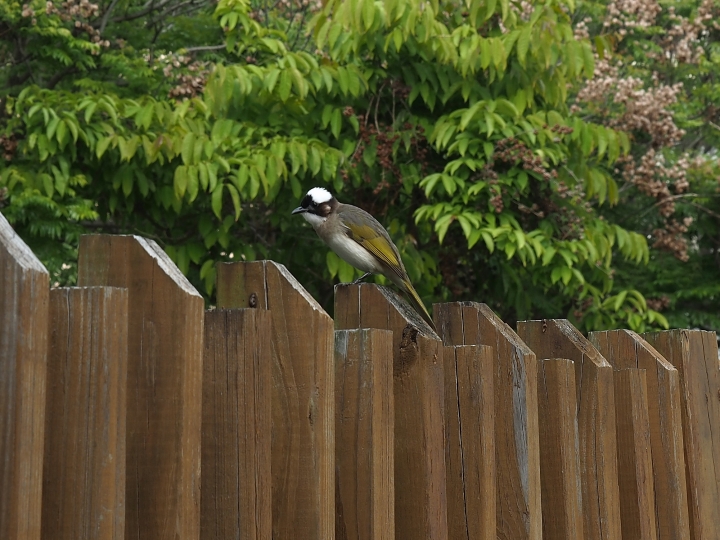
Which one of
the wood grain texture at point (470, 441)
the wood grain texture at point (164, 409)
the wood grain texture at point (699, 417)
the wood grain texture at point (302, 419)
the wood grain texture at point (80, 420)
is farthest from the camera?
the wood grain texture at point (699, 417)

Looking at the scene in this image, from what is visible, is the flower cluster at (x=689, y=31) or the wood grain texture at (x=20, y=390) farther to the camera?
the flower cluster at (x=689, y=31)

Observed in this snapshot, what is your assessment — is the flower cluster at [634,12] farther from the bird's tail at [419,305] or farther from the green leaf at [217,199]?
the bird's tail at [419,305]

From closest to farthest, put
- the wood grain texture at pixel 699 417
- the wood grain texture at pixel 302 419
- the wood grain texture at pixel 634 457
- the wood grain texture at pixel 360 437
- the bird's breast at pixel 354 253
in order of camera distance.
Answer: the wood grain texture at pixel 302 419, the wood grain texture at pixel 360 437, the wood grain texture at pixel 634 457, the wood grain texture at pixel 699 417, the bird's breast at pixel 354 253

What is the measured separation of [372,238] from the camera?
5082mm

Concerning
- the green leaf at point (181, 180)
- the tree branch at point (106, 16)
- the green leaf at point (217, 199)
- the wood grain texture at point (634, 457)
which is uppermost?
the tree branch at point (106, 16)

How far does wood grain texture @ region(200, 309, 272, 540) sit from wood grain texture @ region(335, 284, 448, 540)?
21.2 inches

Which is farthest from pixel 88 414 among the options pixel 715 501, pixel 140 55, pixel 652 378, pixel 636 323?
pixel 140 55

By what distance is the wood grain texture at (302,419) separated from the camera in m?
1.97

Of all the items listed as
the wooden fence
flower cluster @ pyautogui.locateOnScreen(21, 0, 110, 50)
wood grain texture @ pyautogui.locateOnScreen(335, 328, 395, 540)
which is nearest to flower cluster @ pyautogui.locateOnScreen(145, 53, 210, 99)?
flower cluster @ pyautogui.locateOnScreen(21, 0, 110, 50)

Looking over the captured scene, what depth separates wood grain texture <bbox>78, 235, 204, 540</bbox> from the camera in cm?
172

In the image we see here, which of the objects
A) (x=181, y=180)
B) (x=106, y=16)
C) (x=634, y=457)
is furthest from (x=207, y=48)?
(x=634, y=457)

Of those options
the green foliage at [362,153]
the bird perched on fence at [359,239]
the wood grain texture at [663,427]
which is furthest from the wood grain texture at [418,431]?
the green foliage at [362,153]

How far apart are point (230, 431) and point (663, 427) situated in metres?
1.86

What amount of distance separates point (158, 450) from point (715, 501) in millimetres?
2397
